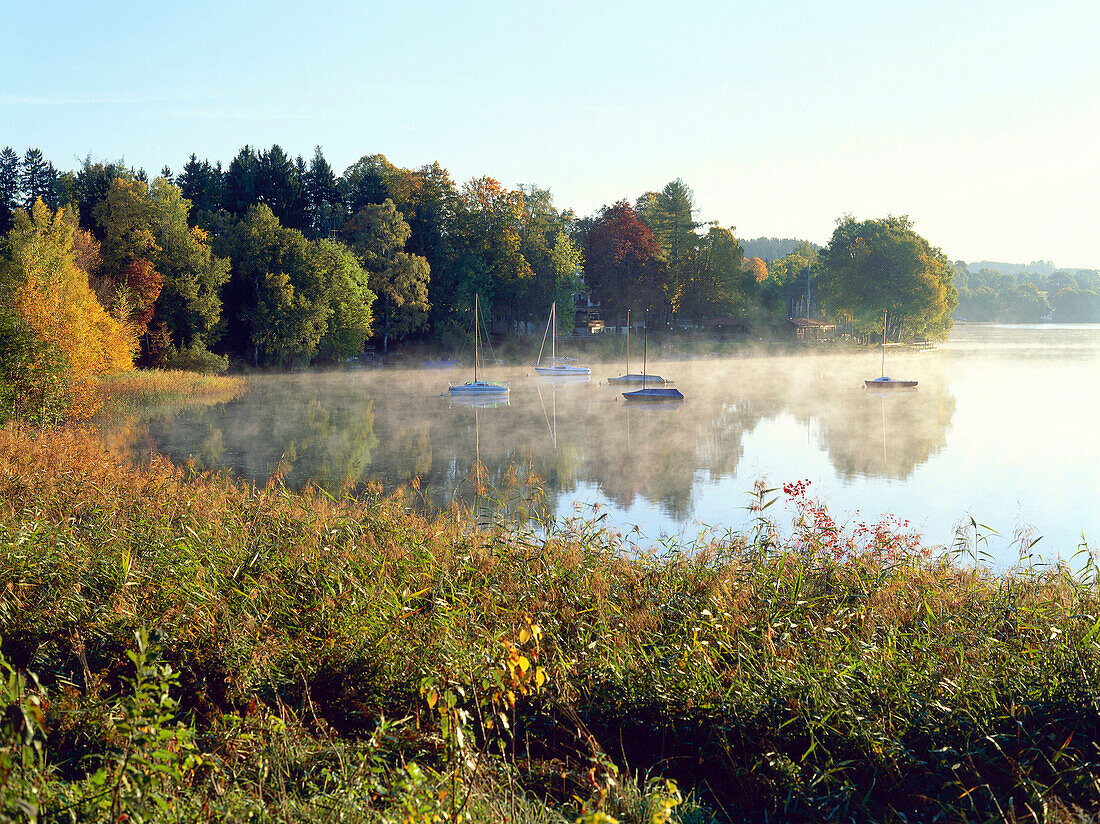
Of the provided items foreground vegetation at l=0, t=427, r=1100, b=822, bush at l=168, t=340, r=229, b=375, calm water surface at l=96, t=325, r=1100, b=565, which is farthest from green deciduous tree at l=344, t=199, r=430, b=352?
foreground vegetation at l=0, t=427, r=1100, b=822

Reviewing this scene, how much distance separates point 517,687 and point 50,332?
23.6 m

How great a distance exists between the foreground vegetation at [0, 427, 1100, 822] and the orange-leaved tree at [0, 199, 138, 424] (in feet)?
49.2

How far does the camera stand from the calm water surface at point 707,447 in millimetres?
16203

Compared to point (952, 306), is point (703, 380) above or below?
below

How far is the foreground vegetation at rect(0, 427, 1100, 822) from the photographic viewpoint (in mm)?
4070

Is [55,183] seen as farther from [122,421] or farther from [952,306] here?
[952,306]

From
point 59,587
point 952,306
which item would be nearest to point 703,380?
point 59,587

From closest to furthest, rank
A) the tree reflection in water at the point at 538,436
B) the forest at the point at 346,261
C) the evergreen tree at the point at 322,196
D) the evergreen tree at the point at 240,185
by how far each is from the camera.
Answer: the tree reflection in water at the point at 538,436, the forest at the point at 346,261, the evergreen tree at the point at 240,185, the evergreen tree at the point at 322,196

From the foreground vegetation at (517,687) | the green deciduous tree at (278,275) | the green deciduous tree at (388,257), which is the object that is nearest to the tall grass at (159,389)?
the green deciduous tree at (278,275)

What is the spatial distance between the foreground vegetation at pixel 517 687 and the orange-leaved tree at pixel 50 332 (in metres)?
15.0

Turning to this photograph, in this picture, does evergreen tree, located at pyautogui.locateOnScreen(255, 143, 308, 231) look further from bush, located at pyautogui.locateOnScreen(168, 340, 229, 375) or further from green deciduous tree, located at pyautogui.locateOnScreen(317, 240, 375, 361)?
bush, located at pyautogui.locateOnScreen(168, 340, 229, 375)

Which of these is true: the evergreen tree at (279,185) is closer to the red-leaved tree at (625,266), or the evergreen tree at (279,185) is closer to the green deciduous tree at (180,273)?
the green deciduous tree at (180,273)

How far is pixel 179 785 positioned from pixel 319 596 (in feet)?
10.7

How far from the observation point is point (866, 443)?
1003 inches
